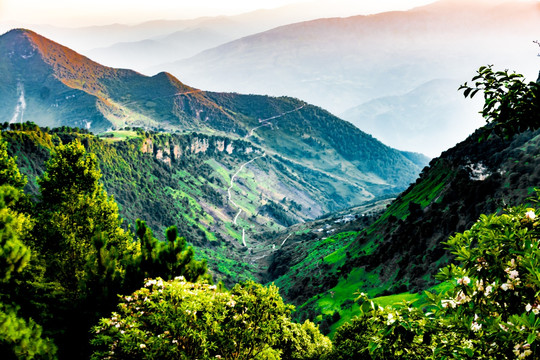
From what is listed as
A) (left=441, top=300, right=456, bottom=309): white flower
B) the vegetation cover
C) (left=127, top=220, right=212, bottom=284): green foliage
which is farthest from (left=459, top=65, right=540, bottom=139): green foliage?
(left=127, top=220, right=212, bottom=284): green foliage

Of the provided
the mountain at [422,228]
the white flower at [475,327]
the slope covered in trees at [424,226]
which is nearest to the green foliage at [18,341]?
the white flower at [475,327]

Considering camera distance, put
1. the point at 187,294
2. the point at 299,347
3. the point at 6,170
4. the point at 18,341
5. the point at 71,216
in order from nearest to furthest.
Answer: the point at 18,341, the point at 187,294, the point at 71,216, the point at 6,170, the point at 299,347

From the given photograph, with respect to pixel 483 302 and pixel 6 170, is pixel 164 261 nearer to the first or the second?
pixel 6 170

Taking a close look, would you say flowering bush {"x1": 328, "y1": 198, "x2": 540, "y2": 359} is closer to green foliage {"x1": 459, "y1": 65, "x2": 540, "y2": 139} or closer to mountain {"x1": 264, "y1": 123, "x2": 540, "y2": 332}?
green foliage {"x1": 459, "y1": 65, "x2": 540, "y2": 139}

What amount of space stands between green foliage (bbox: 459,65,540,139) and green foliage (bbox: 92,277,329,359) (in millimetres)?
15860

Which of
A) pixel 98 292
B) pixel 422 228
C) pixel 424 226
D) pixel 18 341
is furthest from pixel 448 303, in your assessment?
pixel 422 228

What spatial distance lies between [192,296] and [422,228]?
97.5m

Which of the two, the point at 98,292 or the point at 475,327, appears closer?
the point at 475,327

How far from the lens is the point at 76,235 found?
31.8 m

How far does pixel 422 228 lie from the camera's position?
104 meters

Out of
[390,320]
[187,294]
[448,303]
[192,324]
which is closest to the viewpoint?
[390,320]

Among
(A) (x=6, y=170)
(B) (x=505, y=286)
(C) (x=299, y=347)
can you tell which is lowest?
(C) (x=299, y=347)

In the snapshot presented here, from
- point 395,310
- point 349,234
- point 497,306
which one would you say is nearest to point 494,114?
point 497,306

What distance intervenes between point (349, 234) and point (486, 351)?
184780 millimetres
